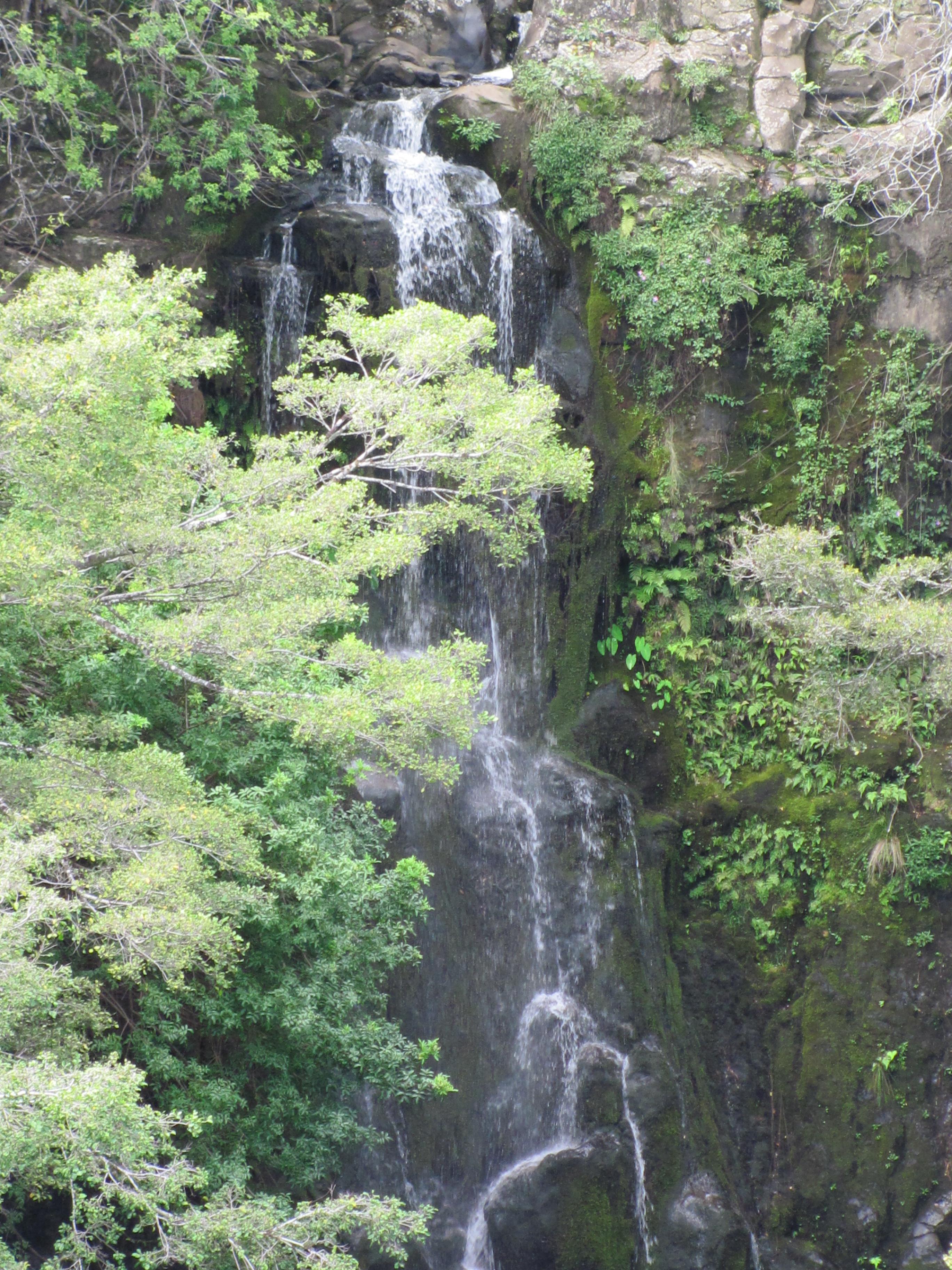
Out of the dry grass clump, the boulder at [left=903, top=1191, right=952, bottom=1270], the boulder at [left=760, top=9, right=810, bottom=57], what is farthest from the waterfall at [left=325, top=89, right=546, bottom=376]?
the boulder at [left=903, top=1191, right=952, bottom=1270]

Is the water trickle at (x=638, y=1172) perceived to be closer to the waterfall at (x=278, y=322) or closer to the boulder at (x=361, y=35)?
the waterfall at (x=278, y=322)

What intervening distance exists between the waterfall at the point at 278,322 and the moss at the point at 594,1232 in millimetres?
8165

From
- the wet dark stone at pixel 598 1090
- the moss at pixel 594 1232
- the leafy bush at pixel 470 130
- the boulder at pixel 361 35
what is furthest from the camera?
the boulder at pixel 361 35

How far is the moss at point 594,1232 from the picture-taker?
32.1 ft

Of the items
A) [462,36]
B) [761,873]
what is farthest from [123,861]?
[462,36]

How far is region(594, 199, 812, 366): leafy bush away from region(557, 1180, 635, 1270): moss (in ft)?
27.6

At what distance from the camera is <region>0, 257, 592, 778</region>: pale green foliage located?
18.8 feet

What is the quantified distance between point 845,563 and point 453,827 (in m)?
4.89

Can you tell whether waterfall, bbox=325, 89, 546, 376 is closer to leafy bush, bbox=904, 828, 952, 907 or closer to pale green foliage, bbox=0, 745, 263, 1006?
leafy bush, bbox=904, 828, 952, 907

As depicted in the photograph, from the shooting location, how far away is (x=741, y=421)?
1170cm

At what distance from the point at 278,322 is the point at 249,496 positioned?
494 centimetres

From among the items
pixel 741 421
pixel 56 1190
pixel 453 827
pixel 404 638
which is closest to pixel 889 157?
pixel 741 421

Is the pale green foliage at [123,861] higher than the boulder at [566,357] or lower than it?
lower

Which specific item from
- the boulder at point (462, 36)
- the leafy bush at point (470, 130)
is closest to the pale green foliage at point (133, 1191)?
the leafy bush at point (470, 130)
